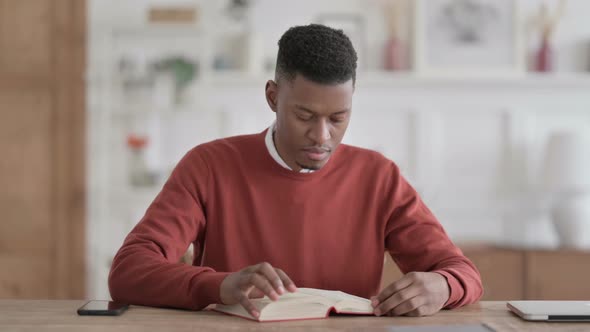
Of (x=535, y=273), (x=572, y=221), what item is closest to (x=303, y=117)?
(x=535, y=273)

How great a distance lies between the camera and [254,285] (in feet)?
4.38

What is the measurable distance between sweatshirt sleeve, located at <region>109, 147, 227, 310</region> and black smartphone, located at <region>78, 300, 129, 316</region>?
0.17ft

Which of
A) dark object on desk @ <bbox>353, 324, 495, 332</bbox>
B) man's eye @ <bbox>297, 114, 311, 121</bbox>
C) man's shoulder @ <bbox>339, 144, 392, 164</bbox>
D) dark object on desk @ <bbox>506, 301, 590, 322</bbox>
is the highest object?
man's eye @ <bbox>297, 114, 311, 121</bbox>

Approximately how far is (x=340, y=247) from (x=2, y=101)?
294 cm

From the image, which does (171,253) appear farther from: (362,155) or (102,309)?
(362,155)

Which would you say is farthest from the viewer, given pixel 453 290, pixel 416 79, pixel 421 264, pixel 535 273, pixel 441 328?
pixel 416 79

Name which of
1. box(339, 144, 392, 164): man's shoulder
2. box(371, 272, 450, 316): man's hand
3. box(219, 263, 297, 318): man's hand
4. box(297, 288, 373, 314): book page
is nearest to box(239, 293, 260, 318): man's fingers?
box(219, 263, 297, 318): man's hand

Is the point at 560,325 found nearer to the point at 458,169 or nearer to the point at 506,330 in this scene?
the point at 506,330

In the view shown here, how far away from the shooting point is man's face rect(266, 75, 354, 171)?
1596mm

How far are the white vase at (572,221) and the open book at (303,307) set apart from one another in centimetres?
264

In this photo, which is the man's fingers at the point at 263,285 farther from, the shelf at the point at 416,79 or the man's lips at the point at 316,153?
the shelf at the point at 416,79

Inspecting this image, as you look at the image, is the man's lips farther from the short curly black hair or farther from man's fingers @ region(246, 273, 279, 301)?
man's fingers @ region(246, 273, 279, 301)

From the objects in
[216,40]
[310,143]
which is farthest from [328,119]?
[216,40]

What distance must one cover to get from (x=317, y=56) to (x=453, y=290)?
1.87 feet
